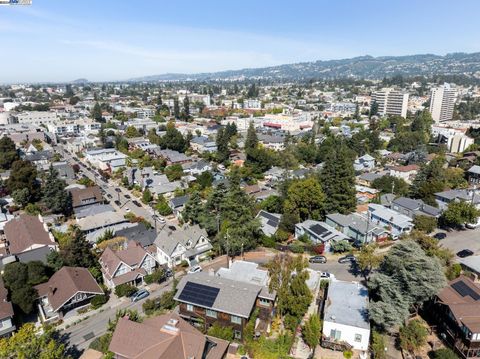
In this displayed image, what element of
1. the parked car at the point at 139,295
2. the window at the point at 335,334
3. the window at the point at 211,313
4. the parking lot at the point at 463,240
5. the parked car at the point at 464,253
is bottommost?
the parking lot at the point at 463,240

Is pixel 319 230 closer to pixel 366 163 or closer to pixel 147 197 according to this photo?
pixel 147 197

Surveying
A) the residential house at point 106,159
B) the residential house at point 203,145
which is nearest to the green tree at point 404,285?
the residential house at point 106,159

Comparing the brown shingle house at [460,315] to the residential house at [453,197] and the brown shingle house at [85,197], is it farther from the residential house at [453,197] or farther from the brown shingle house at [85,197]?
the brown shingle house at [85,197]

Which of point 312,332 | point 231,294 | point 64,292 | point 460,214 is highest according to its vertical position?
point 231,294

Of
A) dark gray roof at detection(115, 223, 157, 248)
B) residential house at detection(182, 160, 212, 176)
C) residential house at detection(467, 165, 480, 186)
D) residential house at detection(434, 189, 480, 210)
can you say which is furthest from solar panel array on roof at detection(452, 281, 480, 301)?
residential house at detection(182, 160, 212, 176)

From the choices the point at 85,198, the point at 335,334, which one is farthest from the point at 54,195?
the point at 335,334

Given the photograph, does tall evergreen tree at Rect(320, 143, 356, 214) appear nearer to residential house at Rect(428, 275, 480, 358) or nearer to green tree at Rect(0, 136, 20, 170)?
residential house at Rect(428, 275, 480, 358)

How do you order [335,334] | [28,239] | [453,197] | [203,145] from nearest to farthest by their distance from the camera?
[335,334] → [28,239] → [453,197] → [203,145]
